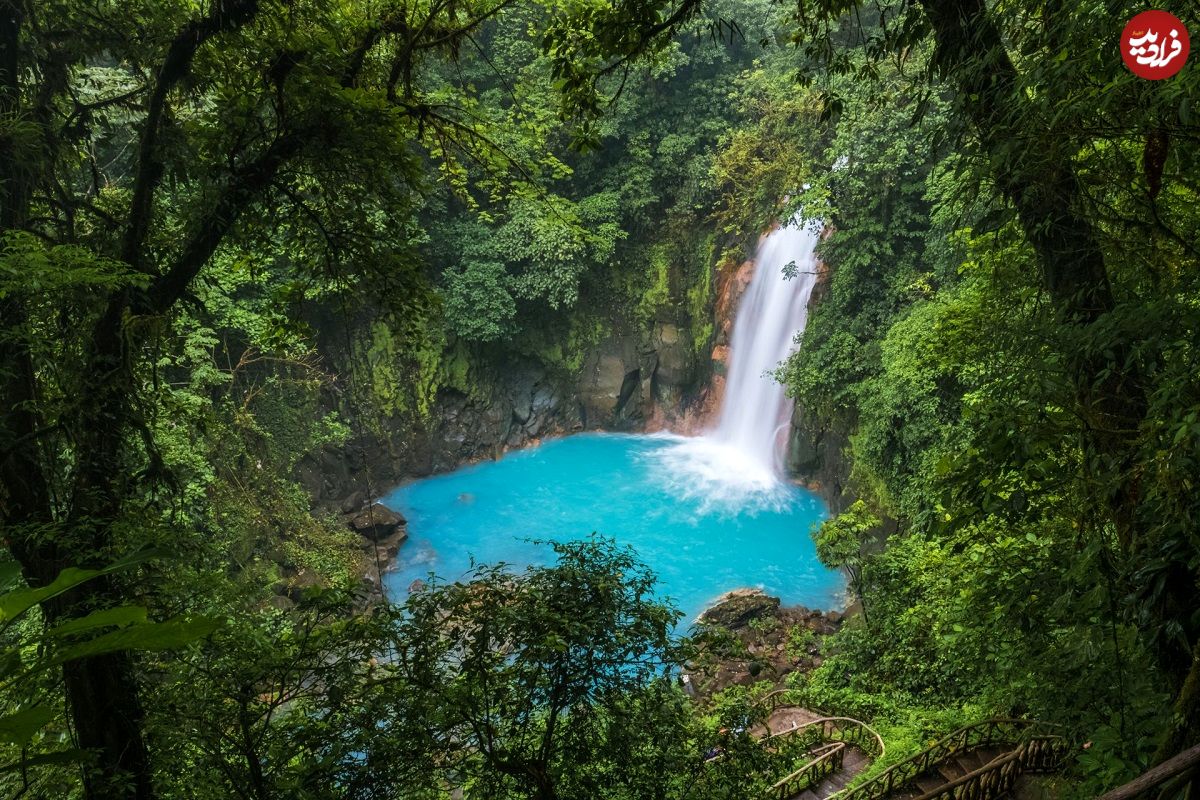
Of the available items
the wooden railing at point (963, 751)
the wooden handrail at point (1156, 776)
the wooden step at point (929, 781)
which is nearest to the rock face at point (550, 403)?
the wooden railing at point (963, 751)

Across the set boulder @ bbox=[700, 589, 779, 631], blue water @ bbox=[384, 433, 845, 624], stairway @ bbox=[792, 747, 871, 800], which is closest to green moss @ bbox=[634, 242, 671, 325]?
blue water @ bbox=[384, 433, 845, 624]

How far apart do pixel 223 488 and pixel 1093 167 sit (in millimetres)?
9916

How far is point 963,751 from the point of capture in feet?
18.5

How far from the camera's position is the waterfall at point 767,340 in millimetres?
14305

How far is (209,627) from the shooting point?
0.92 meters

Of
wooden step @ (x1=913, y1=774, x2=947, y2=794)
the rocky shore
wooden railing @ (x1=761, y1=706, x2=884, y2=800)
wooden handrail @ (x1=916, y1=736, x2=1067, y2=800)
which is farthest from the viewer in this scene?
the rocky shore

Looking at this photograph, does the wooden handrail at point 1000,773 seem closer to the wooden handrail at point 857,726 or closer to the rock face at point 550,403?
the wooden handrail at point 857,726

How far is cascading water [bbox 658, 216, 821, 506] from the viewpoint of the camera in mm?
Answer: 14414

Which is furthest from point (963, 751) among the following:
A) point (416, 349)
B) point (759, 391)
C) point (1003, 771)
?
point (759, 391)

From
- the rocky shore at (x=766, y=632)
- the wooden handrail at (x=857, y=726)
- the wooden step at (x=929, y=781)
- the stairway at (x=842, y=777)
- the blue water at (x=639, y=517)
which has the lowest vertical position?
the wooden step at (x=929, y=781)

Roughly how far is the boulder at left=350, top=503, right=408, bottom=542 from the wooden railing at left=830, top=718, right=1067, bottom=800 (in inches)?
404

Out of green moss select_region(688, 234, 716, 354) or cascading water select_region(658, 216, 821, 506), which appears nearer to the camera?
cascading water select_region(658, 216, 821, 506)

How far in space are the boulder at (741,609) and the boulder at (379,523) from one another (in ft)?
22.2

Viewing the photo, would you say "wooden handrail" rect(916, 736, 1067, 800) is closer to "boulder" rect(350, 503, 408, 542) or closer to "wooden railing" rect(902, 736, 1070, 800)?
"wooden railing" rect(902, 736, 1070, 800)
